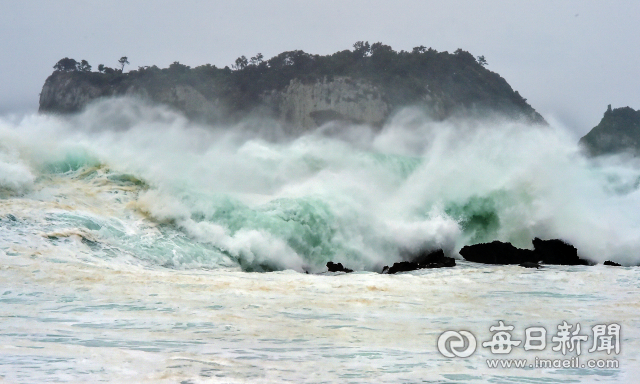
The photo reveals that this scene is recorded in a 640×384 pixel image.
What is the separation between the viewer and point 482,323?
273 inches

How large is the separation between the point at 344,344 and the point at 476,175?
42.5 ft

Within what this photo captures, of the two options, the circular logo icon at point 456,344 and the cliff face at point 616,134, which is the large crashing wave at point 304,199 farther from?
the cliff face at point 616,134

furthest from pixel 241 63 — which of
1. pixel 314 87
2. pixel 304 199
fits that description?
pixel 304 199

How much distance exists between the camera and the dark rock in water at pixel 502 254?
13.4 m

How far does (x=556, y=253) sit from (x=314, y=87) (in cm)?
4817

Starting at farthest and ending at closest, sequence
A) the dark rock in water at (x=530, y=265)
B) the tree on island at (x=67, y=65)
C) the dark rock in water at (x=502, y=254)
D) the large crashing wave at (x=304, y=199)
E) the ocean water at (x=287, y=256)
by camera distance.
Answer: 1. the tree on island at (x=67, y=65)
2. the large crashing wave at (x=304, y=199)
3. the dark rock in water at (x=502, y=254)
4. the dark rock in water at (x=530, y=265)
5. the ocean water at (x=287, y=256)

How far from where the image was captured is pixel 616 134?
62688 mm

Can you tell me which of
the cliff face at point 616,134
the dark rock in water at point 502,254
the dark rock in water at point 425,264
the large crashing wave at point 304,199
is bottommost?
the dark rock in water at point 425,264

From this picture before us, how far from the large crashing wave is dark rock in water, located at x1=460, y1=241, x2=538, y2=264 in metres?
2.07

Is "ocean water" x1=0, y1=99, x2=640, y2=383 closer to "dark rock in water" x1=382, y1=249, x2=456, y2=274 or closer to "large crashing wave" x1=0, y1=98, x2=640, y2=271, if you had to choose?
"large crashing wave" x1=0, y1=98, x2=640, y2=271

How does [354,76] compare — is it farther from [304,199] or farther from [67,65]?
[304,199]

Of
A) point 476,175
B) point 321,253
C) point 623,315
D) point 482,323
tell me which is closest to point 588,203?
point 476,175

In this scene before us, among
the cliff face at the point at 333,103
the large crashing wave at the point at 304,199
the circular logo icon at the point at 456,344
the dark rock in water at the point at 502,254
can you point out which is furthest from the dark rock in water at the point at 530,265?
the cliff face at the point at 333,103

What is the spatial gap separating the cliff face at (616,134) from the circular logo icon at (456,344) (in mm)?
59331
